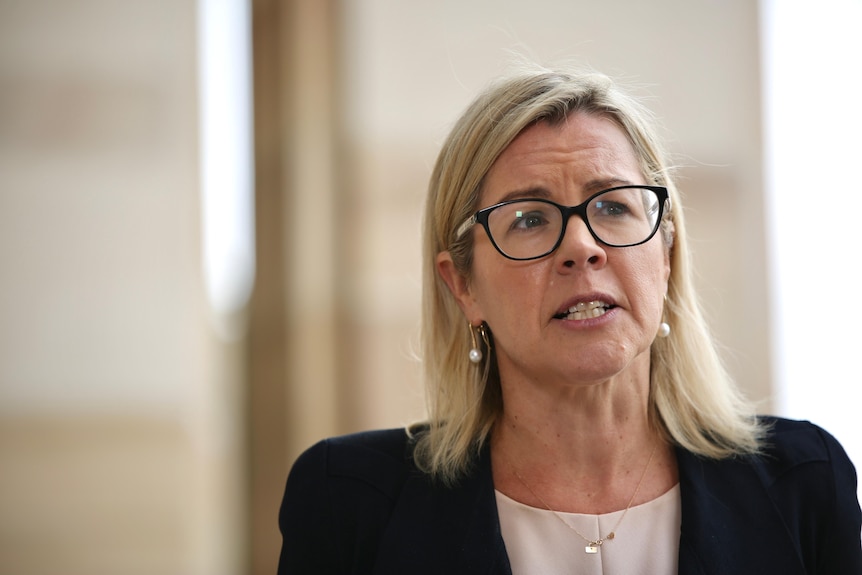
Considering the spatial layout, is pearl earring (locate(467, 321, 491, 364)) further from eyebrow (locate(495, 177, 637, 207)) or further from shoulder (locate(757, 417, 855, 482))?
shoulder (locate(757, 417, 855, 482))

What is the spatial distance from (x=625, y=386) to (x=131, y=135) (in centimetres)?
301

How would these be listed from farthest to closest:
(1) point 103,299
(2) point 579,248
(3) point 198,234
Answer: (3) point 198,234
(1) point 103,299
(2) point 579,248

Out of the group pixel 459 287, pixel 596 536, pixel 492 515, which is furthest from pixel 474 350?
Answer: pixel 596 536

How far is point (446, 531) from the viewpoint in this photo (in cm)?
181

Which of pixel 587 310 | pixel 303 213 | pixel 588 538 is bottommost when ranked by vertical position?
pixel 588 538

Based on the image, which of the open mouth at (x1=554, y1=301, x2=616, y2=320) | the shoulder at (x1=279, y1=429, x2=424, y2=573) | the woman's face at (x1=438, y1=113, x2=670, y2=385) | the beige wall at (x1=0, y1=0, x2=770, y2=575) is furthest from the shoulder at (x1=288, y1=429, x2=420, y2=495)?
the beige wall at (x1=0, y1=0, x2=770, y2=575)

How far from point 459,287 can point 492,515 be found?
21.7 inches

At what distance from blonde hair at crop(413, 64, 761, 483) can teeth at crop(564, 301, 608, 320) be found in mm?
326

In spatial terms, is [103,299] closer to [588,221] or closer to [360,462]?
[360,462]

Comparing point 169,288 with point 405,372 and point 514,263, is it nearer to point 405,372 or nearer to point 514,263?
point 405,372

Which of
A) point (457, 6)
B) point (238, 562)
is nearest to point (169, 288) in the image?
point (238, 562)

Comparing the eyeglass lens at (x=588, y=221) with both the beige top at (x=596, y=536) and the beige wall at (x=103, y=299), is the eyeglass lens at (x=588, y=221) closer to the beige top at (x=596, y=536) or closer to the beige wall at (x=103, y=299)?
the beige top at (x=596, y=536)

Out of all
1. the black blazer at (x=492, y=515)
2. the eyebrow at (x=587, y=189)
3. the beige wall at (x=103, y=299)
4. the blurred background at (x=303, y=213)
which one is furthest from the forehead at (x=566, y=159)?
the beige wall at (x=103, y=299)

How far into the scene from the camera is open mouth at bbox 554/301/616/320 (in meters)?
1.75
